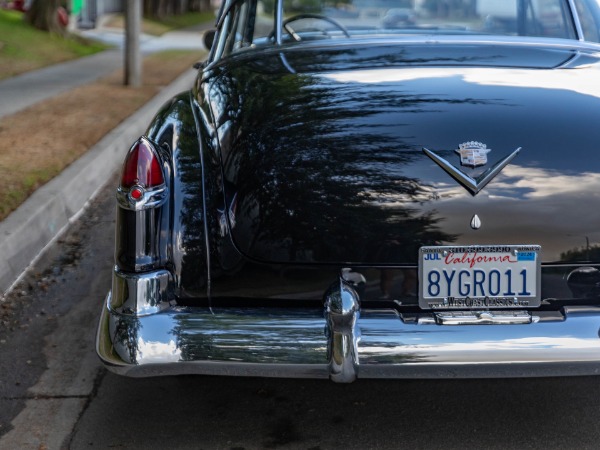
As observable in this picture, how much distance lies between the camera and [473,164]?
10.7 feet

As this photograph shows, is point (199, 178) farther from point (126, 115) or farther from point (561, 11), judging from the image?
point (126, 115)

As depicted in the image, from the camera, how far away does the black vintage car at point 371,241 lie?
10.3 feet

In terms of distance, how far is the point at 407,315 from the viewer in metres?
3.25

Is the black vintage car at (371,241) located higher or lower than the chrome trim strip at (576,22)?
lower

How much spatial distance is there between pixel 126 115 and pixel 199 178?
23.7 feet

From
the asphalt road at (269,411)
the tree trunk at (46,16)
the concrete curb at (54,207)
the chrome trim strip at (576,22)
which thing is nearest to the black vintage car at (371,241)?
the asphalt road at (269,411)

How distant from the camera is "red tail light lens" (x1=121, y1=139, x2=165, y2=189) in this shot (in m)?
3.44

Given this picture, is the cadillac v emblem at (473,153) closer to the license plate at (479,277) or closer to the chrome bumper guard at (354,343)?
the license plate at (479,277)

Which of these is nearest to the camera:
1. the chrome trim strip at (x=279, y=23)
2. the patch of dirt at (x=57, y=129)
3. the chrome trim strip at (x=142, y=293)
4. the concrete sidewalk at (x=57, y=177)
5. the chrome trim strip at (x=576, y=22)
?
the chrome trim strip at (x=142, y=293)

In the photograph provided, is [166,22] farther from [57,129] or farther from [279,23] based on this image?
[279,23]

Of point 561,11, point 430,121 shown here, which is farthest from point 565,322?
point 561,11

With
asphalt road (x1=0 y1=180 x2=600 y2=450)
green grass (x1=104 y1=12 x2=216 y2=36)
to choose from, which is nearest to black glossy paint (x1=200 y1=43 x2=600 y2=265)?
asphalt road (x1=0 y1=180 x2=600 y2=450)

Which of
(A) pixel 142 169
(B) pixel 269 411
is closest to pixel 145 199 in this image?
(A) pixel 142 169

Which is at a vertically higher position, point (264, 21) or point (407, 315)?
point (264, 21)
